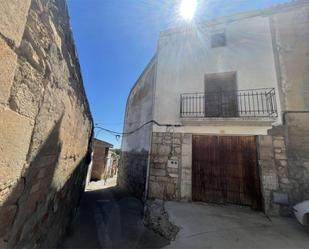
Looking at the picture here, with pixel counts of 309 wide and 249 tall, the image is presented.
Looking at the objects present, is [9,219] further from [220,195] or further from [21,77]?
[220,195]

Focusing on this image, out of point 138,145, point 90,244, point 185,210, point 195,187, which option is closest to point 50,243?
point 90,244

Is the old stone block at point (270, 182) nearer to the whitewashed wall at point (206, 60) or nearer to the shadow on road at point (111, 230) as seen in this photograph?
the whitewashed wall at point (206, 60)

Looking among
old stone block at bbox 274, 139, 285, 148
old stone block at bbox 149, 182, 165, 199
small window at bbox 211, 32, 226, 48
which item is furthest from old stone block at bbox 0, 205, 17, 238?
small window at bbox 211, 32, 226, 48

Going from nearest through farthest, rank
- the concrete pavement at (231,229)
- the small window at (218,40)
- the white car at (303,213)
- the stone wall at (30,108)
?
1. the stone wall at (30,108)
2. the concrete pavement at (231,229)
3. the white car at (303,213)
4. the small window at (218,40)

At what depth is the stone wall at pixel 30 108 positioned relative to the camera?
106 cm

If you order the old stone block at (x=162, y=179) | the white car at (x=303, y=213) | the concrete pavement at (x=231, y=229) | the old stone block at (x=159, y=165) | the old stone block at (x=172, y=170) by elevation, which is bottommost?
the concrete pavement at (x=231, y=229)

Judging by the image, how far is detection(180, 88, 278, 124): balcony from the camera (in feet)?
16.6

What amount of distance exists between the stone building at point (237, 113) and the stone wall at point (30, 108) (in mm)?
3814

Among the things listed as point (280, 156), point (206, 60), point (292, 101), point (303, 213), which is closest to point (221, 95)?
point (206, 60)

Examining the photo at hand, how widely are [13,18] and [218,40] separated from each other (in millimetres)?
6599

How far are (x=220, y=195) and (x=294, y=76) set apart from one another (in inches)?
166

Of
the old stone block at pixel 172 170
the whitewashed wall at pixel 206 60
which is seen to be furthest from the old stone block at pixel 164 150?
the whitewashed wall at pixel 206 60

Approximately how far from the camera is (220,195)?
496cm

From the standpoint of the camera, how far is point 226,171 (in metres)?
5.06
